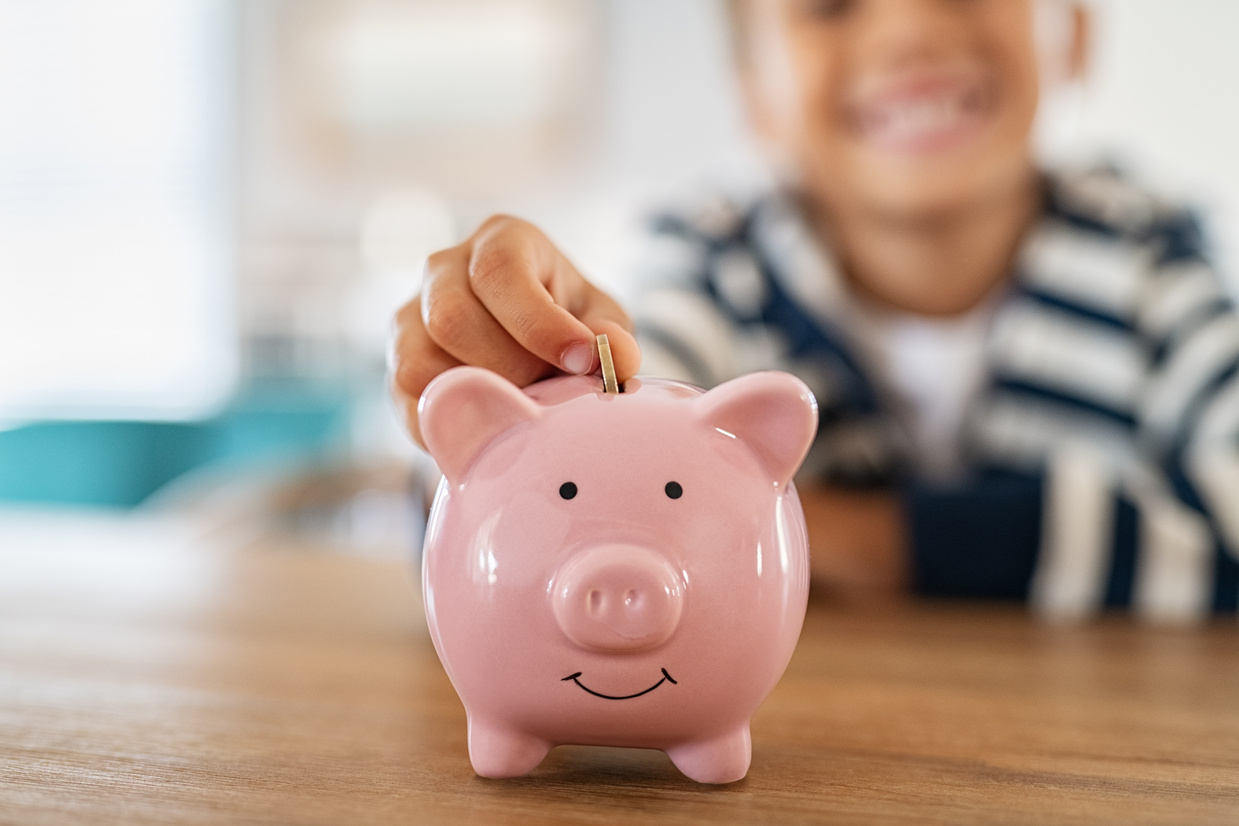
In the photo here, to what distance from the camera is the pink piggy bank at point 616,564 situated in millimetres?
317

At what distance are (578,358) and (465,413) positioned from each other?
0.05 m

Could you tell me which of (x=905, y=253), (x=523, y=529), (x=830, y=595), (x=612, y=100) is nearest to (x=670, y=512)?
(x=523, y=529)

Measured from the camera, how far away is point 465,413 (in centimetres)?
34

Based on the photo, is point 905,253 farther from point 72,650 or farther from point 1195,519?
point 72,650

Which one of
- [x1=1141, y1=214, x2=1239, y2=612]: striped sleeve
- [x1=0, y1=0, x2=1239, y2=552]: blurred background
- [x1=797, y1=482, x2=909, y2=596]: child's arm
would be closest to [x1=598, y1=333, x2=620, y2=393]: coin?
[x1=797, y1=482, x2=909, y2=596]: child's arm

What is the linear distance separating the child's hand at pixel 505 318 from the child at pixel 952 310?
17.5 inches

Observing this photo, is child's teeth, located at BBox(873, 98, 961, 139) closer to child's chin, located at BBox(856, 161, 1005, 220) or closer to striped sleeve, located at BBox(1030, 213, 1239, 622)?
child's chin, located at BBox(856, 161, 1005, 220)

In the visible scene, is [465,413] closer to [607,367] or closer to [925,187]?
[607,367]

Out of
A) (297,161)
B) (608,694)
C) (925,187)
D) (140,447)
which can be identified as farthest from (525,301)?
(297,161)

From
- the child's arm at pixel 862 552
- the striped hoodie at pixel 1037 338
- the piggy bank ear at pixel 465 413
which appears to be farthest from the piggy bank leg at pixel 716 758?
the striped hoodie at pixel 1037 338

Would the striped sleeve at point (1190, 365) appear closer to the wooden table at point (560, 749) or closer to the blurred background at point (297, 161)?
the wooden table at point (560, 749)

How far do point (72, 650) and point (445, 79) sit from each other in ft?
9.95

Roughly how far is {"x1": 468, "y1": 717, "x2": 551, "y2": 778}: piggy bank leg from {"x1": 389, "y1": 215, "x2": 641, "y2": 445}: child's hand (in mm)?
112

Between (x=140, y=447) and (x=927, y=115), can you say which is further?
(x=140, y=447)
